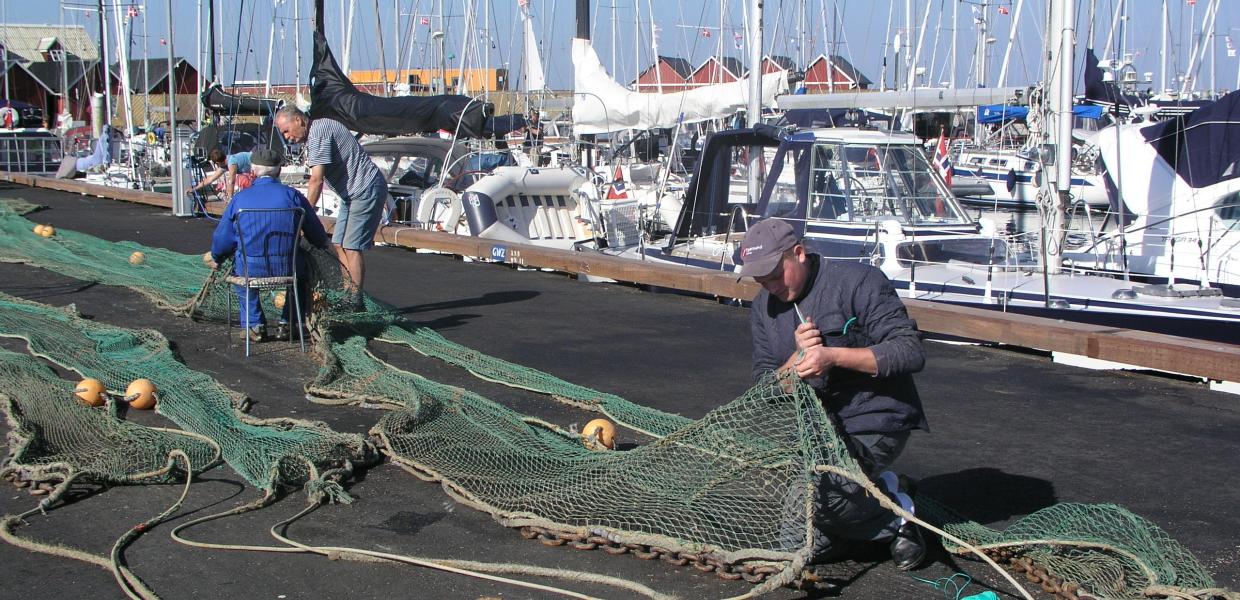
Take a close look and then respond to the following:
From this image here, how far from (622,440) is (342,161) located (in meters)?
4.54

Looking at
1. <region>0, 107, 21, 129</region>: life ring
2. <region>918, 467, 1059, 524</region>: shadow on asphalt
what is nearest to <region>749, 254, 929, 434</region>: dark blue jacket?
<region>918, 467, 1059, 524</region>: shadow on asphalt

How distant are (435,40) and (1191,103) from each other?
23.2 meters

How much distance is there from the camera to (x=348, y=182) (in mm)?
9812

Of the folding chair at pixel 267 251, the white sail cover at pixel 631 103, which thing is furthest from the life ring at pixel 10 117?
the folding chair at pixel 267 251

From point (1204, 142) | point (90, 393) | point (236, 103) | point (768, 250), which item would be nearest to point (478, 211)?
point (1204, 142)

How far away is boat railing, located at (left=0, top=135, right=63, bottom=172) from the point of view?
34.1 meters

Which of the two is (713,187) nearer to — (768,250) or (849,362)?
(768,250)

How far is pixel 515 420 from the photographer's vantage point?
20.6 feet

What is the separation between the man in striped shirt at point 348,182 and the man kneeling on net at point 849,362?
5890mm

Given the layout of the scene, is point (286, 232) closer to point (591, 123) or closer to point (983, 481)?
point (983, 481)

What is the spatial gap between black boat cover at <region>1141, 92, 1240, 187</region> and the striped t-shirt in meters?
9.01

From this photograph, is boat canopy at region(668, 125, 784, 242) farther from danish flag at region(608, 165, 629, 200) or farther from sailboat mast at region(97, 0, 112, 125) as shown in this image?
sailboat mast at region(97, 0, 112, 125)

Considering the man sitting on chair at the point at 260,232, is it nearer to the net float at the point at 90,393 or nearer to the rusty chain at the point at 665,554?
the net float at the point at 90,393

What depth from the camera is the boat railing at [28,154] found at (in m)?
34.1
